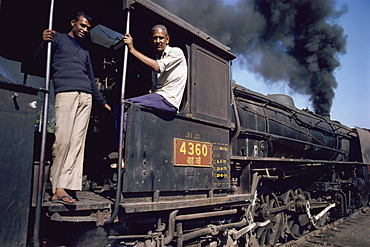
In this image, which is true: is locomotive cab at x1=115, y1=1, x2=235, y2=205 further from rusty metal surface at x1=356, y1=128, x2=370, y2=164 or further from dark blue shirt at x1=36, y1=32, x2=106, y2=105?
rusty metal surface at x1=356, y1=128, x2=370, y2=164

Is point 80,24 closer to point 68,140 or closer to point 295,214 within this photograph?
point 68,140

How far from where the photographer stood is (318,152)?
23.8 feet

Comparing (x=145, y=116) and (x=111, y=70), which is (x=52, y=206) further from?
(x=111, y=70)

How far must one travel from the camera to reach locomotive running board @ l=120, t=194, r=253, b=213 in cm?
248

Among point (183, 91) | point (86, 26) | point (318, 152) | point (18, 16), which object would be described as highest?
point (18, 16)

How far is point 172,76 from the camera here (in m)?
3.17

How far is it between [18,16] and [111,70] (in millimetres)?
1270

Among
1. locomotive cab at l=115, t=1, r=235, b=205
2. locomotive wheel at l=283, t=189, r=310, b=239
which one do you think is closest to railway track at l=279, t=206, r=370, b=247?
locomotive wheel at l=283, t=189, r=310, b=239

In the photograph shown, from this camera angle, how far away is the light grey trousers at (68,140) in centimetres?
240

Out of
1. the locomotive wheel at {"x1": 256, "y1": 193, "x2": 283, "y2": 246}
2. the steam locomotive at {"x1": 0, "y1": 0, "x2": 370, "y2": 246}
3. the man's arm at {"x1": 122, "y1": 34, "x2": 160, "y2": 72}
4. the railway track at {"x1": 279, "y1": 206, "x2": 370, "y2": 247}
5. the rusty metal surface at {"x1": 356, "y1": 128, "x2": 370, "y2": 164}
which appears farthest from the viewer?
the rusty metal surface at {"x1": 356, "y1": 128, "x2": 370, "y2": 164}

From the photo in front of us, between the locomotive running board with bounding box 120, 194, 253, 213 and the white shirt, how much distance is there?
3.21 ft

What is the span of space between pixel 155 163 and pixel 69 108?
905 millimetres

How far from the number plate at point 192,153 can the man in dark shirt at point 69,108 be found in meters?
0.94

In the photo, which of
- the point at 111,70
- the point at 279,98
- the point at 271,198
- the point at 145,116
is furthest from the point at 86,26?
the point at 279,98
